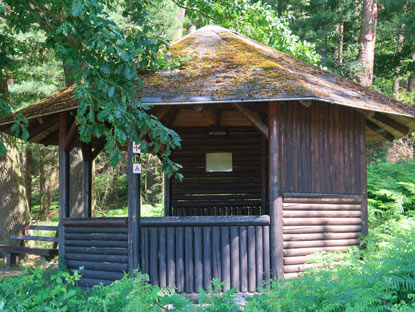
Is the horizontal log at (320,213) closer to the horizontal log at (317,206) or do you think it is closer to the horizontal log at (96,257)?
the horizontal log at (317,206)

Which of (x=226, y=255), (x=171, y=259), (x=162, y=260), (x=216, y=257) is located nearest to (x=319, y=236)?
(x=226, y=255)

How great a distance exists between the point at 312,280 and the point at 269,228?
127 inches

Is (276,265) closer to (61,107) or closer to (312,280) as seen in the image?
(312,280)

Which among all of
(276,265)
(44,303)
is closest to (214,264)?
(276,265)

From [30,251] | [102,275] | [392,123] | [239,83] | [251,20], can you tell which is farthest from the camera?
[251,20]

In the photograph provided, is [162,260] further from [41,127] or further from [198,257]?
[41,127]

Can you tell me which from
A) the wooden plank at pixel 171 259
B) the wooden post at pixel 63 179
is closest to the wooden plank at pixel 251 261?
the wooden plank at pixel 171 259

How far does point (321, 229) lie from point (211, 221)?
1992mm

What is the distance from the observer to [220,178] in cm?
1166

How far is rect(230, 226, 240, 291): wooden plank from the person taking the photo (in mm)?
7594

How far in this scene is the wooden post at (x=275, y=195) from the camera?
7.60 metres

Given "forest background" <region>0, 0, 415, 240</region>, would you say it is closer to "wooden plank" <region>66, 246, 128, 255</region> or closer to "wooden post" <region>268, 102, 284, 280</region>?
"wooden post" <region>268, 102, 284, 280</region>

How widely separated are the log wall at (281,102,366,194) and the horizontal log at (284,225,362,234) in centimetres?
59

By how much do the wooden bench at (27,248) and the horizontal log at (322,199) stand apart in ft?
18.7
